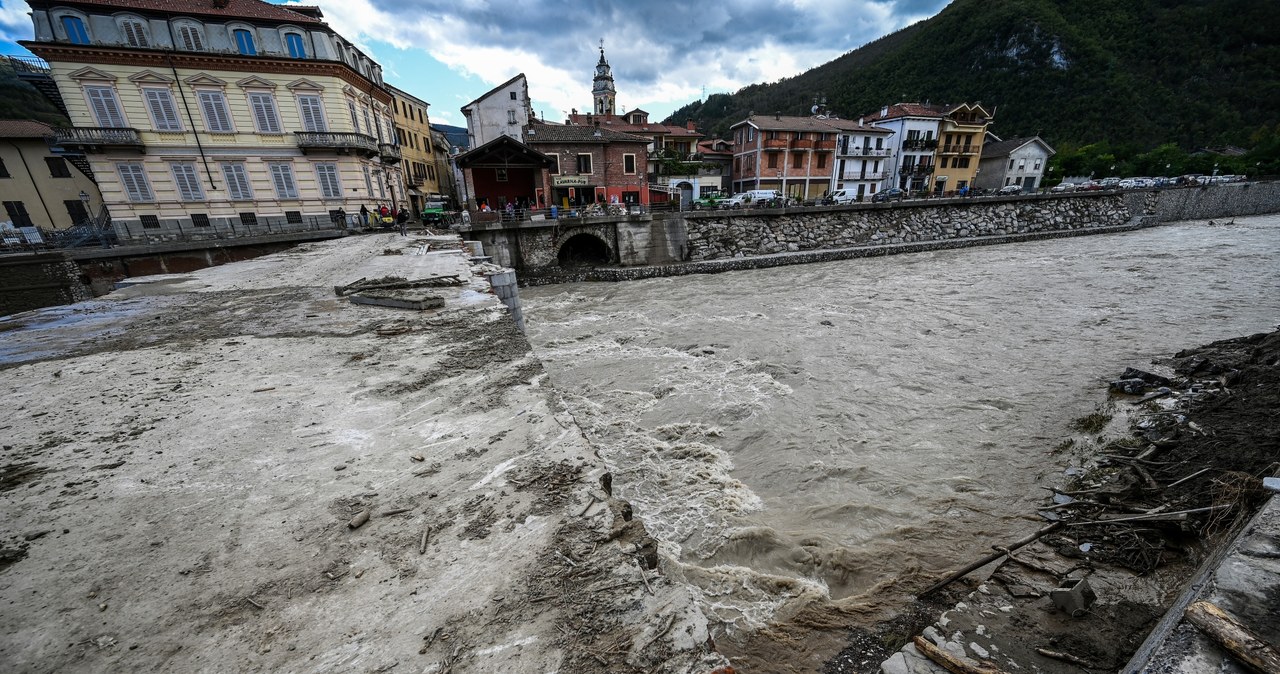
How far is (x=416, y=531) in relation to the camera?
2756 millimetres

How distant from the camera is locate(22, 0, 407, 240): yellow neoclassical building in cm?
2114

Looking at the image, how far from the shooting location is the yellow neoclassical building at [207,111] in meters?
21.1

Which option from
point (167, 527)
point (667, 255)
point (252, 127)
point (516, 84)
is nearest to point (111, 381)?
point (167, 527)

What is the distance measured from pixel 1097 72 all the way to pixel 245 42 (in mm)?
123051

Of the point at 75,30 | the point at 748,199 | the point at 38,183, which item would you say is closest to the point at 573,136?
the point at 748,199

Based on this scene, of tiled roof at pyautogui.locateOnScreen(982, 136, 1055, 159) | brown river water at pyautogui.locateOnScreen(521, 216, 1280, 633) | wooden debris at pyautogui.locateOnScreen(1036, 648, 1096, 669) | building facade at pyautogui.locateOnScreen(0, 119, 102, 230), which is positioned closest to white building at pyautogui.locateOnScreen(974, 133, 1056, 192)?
tiled roof at pyautogui.locateOnScreen(982, 136, 1055, 159)

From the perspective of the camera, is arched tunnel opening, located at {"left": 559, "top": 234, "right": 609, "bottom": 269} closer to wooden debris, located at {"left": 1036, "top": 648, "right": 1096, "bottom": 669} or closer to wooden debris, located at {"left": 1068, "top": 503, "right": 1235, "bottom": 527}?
wooden debris, located at {"left": 1068, "top": 503, "right": 1235, "bottom": 527}

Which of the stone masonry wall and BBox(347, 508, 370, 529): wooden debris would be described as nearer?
BBox(347, 508, 370, 529): wooden debris

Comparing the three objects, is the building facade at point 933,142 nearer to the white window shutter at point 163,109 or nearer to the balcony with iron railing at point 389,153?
the balcony with iron railing at point 389,153

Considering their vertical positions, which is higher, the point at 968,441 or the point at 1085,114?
the point at 1085,114

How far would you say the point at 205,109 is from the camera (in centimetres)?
2291

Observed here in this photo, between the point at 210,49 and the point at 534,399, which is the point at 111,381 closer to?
the point at 534,399

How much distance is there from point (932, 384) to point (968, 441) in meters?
2.73

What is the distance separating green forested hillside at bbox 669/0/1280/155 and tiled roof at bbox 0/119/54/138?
91.6 metres
